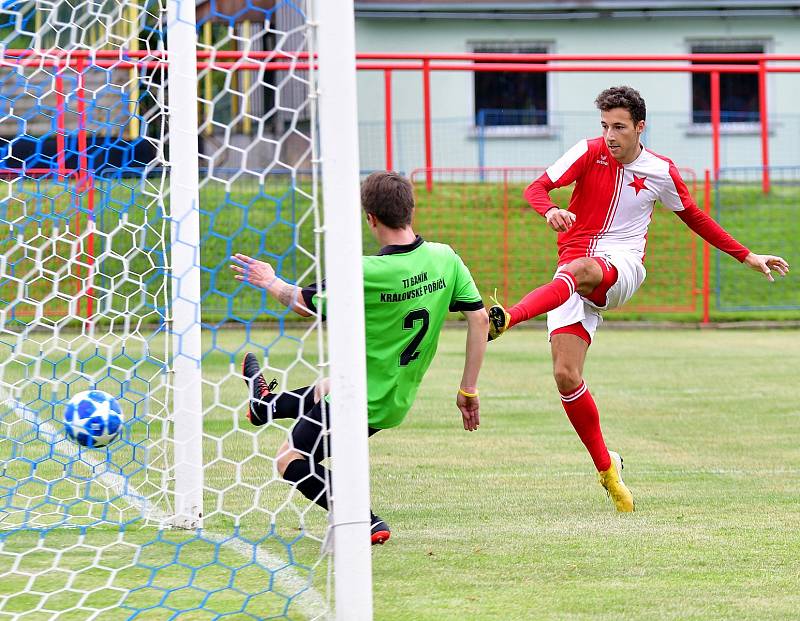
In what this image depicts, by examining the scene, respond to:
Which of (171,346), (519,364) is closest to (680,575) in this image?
(171,346)

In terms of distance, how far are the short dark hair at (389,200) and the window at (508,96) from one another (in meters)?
18.1

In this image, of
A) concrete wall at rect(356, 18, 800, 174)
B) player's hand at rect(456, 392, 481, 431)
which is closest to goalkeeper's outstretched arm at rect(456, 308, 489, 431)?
player's hand at rect(456, 392, 481, 431)

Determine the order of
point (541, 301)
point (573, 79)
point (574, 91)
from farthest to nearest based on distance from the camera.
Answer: point (573, 79)
point (574, 91)
point (541, 301)

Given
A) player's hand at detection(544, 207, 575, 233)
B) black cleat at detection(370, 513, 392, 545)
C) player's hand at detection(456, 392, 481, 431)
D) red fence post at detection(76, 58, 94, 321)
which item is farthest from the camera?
red fence post at detection(76, 58, 94, 321)

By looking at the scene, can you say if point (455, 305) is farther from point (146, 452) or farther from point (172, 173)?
point (146, 452)

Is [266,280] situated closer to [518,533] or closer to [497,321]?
[518,533]

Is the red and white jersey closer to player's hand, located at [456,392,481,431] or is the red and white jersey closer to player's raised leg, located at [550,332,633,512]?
player's raised leg, located at [550,332,633,512]

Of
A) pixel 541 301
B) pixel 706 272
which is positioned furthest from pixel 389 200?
pixel 706 272

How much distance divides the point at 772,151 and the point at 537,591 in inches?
782

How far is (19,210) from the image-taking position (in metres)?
7.36

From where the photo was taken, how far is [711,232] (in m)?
6.02

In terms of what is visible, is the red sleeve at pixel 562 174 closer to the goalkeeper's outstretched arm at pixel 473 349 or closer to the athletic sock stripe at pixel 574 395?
the athletic sock stripe at pixel 574 395

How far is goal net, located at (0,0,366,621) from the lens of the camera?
3.98m

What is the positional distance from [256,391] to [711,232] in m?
2.46
